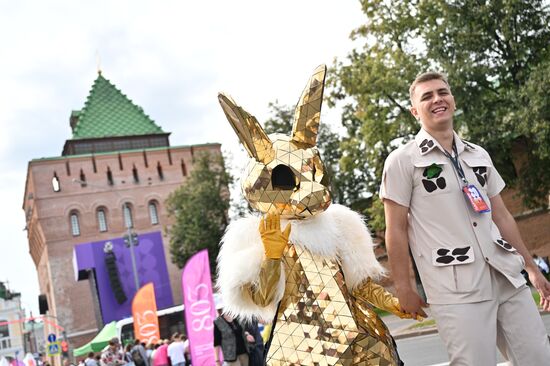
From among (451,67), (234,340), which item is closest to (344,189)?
(451,67)

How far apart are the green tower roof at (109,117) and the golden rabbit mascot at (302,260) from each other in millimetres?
58137

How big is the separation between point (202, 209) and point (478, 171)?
39112 mm

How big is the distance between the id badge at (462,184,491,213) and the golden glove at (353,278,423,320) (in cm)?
84

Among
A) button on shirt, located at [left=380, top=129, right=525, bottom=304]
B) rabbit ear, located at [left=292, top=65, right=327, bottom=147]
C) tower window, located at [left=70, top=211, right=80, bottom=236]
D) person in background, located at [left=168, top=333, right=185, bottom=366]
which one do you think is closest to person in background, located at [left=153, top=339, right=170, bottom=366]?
person in background, located at [left=168, top=333, right=185, bottom=366]

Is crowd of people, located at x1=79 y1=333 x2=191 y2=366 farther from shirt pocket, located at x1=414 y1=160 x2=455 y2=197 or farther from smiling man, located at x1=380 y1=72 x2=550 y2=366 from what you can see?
shirt pocket, located at x1=414 y1=160 x2=455 y2=197

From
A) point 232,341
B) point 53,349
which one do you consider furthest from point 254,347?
point 53,349

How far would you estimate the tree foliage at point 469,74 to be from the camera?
20.9 m

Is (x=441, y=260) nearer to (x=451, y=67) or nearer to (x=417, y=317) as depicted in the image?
(x=417, y=317)

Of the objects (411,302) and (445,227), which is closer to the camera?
(445,227)

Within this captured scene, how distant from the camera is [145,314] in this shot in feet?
65.1

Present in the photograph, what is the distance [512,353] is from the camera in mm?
3762

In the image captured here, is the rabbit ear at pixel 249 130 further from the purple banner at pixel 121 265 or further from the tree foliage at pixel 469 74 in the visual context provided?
the purple banner at pixel 121 265

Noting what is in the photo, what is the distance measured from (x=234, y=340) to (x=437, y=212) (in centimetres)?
700

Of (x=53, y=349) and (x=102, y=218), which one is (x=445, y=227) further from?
(x=102, y=218)
